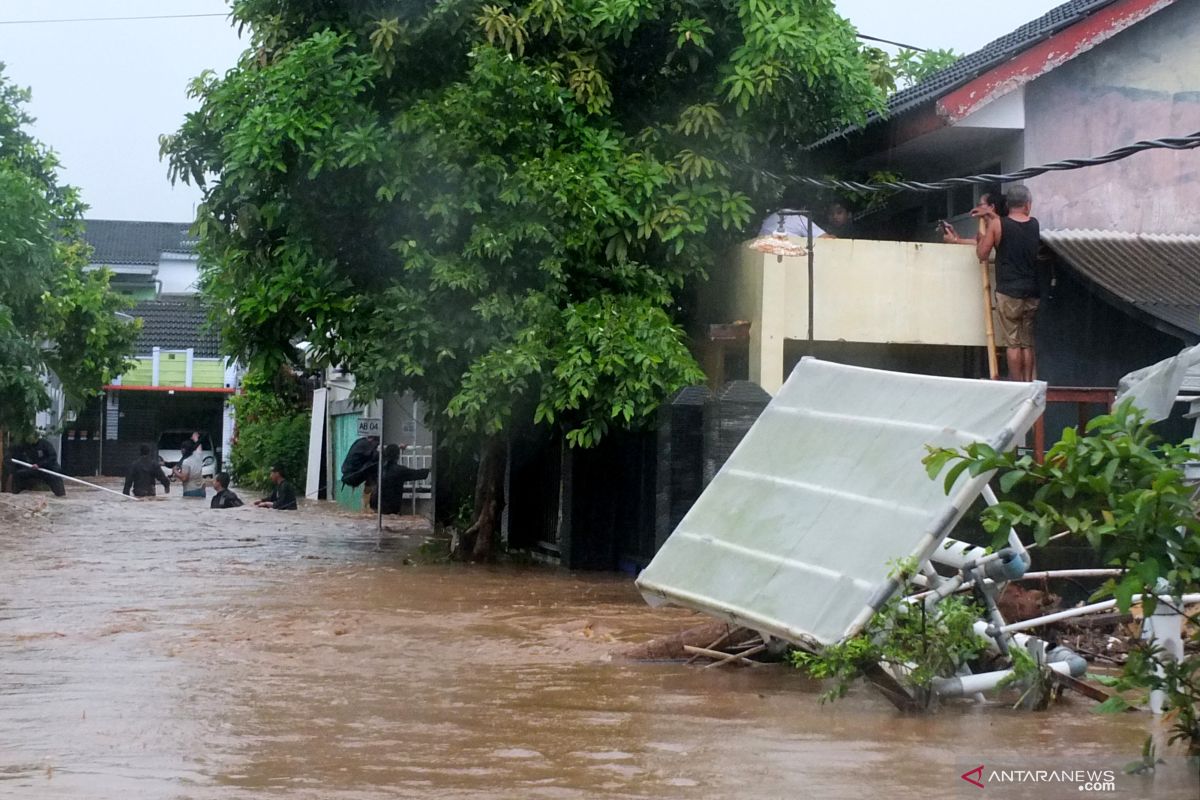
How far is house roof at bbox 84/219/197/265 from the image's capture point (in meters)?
52.6

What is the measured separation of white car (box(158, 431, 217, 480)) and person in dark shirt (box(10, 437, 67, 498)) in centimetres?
942

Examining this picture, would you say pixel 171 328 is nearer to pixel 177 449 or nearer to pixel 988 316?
pixel 177 449

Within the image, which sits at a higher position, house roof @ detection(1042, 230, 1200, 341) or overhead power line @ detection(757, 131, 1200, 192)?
overhead power line @ detection(757, 131, 1200, 192)

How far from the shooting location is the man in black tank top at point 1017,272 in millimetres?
12422

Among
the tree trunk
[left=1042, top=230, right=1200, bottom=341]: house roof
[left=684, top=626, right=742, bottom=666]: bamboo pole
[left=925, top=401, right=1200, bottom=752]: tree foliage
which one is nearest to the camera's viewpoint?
[left=925, top=401, right=1200, bottom=752]: tree foliage

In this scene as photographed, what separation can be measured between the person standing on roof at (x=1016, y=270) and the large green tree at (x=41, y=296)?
14.5 meters

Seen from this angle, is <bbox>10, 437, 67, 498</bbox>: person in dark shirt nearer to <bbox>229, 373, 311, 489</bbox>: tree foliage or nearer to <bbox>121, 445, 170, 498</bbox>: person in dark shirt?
<bbox>121, 445, 170, 498</bbox>: person in dark shirt

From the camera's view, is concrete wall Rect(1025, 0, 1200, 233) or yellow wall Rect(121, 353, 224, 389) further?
yellow wall Rect(121, 353, 224, 389)

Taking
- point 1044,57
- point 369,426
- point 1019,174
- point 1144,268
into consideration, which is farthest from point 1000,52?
point 369,426

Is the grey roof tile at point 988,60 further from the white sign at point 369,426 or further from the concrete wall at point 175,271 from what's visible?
the concrete wall at point 175,271

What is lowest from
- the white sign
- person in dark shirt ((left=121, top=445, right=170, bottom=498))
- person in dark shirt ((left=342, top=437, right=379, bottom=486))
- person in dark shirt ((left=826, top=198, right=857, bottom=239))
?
person in dark shirt ((left=121, top=445, right=170, bottom=498))

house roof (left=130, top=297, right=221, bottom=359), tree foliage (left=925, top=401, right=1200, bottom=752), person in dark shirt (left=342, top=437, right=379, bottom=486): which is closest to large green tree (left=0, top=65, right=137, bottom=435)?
person in dark shirt (left=342, top=437, right=379, bottom=486)

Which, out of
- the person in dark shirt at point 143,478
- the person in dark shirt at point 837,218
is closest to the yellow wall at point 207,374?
the person in dark shirt at point 143,478

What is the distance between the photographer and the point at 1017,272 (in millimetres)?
12461
